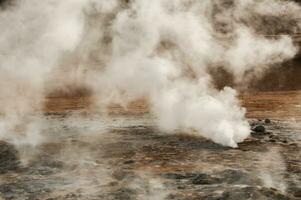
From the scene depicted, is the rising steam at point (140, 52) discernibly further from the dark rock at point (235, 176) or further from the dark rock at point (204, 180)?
the dark rock at point (204, 180)

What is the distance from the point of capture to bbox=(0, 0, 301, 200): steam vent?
33.9 ft

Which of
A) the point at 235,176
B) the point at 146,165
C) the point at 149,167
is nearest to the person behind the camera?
the point at 235,176

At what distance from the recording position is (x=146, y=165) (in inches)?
467

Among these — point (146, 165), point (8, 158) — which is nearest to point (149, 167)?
point (146, 165)

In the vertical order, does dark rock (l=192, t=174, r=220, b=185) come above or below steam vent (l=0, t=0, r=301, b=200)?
below

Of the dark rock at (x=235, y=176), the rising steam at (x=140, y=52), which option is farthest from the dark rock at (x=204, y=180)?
the rising steam at (x=140, y=52)

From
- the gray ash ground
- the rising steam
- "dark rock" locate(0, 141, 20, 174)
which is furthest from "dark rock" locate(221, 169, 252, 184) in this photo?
"dark rock" locate(0, 141, 20, 174)

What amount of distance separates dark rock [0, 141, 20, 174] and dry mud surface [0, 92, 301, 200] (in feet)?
0.07

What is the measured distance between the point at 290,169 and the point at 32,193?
5.09m

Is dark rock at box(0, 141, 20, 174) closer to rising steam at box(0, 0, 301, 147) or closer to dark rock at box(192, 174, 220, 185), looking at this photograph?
rising steam at box(0, 0, 301, 147)

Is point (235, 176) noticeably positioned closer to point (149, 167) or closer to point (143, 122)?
point (149, 167)

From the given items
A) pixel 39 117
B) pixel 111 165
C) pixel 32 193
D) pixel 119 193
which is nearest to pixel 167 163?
pixel 111 165

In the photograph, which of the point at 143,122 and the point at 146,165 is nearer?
the point at 146,165

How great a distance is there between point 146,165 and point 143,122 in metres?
6.77
